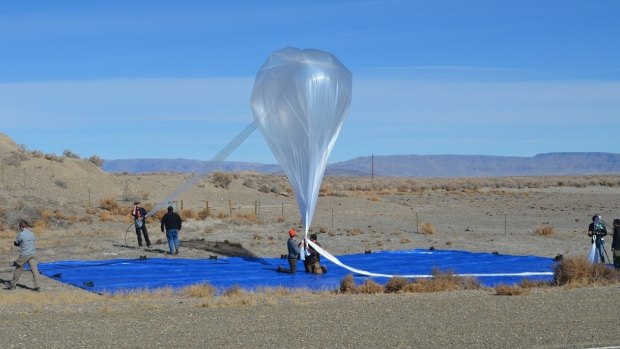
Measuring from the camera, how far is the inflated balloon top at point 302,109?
2014 cm

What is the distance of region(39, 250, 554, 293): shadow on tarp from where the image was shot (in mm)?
19500

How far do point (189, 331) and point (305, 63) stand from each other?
364 inches

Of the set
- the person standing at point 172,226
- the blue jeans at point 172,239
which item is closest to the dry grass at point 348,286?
the person standing at point 172,226

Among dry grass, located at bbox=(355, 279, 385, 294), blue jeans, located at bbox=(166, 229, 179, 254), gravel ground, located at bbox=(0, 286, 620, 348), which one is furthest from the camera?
blue jeans, located at bbox=(166, 229, 179, 254)

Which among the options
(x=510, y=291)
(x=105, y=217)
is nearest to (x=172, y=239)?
(x=510, y=291)

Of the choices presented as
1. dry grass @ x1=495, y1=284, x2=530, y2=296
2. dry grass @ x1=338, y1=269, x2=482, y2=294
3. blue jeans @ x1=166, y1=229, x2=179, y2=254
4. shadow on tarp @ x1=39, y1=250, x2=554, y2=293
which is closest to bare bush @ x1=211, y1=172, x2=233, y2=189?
blue jeans @ x1=166, y1=229, x2=179, y2=254

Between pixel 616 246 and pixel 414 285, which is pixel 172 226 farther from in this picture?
pixel 616 246

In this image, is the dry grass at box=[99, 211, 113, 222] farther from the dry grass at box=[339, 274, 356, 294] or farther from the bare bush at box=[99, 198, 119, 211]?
the dry grass at box=[339, 274, 356, 294]

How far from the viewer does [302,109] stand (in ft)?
66.0

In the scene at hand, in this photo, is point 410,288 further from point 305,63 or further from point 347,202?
point 347,202

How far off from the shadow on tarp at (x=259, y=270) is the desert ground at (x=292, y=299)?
4.07 ft

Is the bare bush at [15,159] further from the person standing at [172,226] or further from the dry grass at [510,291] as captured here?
the dry grass at [510,291]

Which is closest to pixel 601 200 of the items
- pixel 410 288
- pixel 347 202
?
pixel 347 202

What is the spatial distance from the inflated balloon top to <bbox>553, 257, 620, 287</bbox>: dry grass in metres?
5.75
